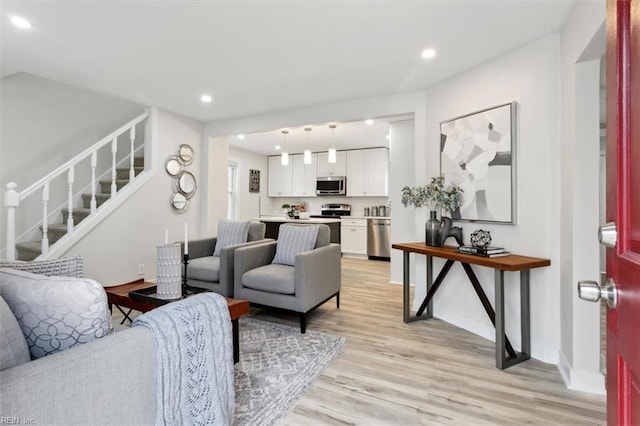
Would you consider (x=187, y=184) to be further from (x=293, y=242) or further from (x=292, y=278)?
(x=292, y=278)

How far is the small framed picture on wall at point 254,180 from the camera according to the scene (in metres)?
7.46

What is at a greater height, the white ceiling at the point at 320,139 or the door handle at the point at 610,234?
the white ceiling at the point at 320,139

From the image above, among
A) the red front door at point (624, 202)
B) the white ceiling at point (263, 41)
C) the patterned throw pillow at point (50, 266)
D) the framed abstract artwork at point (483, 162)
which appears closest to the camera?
the red front door at point (624, 202)

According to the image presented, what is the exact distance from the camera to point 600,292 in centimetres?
73

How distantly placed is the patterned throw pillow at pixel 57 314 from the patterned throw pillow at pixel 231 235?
103 inches

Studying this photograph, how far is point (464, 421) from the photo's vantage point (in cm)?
159

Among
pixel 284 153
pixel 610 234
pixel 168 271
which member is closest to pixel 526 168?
pixel 610 234

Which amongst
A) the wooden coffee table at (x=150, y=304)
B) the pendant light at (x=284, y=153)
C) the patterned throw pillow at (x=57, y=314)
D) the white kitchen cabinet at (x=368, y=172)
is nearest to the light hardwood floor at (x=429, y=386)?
the wooden coffee table at (x=150, y=304)

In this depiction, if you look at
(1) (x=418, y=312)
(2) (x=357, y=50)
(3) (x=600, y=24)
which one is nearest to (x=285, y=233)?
(1) (x=418, y=312)

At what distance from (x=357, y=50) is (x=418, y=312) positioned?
2.43 metres

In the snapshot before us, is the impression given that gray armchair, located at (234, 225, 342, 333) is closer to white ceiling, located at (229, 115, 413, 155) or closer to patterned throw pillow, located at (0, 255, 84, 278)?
patterned throw pillow, located at (0, 255, 84, 278)

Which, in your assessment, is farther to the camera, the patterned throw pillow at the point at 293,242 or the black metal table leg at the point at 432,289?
the patterned throw pillow at the point at 293,242

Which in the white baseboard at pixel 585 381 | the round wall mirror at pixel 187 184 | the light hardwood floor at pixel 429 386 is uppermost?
the round wall mirror at pixel 187 184

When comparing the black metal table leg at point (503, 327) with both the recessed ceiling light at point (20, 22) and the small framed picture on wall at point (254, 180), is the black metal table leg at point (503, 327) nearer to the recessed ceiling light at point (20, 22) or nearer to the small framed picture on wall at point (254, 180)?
the recessed ceiling light at point (20, 22)
